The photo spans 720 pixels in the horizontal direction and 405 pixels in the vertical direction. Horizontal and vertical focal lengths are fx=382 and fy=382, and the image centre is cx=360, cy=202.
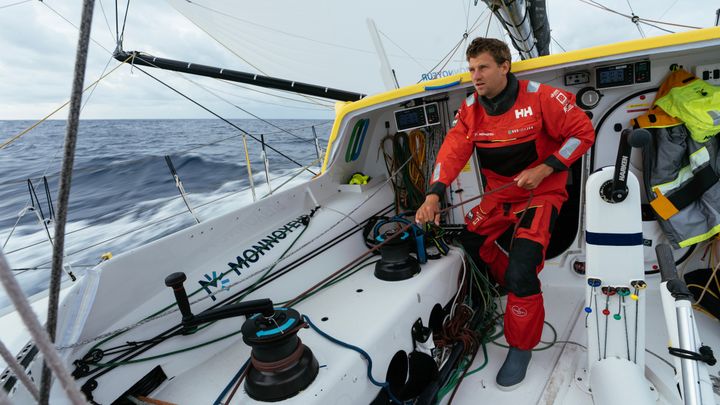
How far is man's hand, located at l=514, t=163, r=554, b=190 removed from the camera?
68.4 inches

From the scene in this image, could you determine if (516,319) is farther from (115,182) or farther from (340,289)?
(115,182)

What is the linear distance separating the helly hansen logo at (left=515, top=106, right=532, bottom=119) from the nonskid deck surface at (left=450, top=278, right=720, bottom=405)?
1.21m

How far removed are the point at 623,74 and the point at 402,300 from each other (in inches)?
67.6

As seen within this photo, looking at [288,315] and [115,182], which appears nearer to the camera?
[288,315]

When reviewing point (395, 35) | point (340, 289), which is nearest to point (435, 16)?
point (395, 35)

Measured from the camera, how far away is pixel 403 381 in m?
1.71

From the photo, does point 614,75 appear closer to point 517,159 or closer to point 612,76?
point 612,76

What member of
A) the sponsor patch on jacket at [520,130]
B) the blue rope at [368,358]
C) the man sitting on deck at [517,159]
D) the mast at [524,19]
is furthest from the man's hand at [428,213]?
the mast at [524,19]

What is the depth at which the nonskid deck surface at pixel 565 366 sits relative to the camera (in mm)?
1654

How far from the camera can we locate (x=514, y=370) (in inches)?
70.1

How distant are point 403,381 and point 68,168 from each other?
63.5 inches

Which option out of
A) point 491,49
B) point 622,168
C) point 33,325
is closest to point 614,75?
point 491,49

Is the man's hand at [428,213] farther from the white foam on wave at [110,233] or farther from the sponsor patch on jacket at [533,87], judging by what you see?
the white foam on wave at [110,233]

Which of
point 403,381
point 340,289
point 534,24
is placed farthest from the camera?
point 534,24
